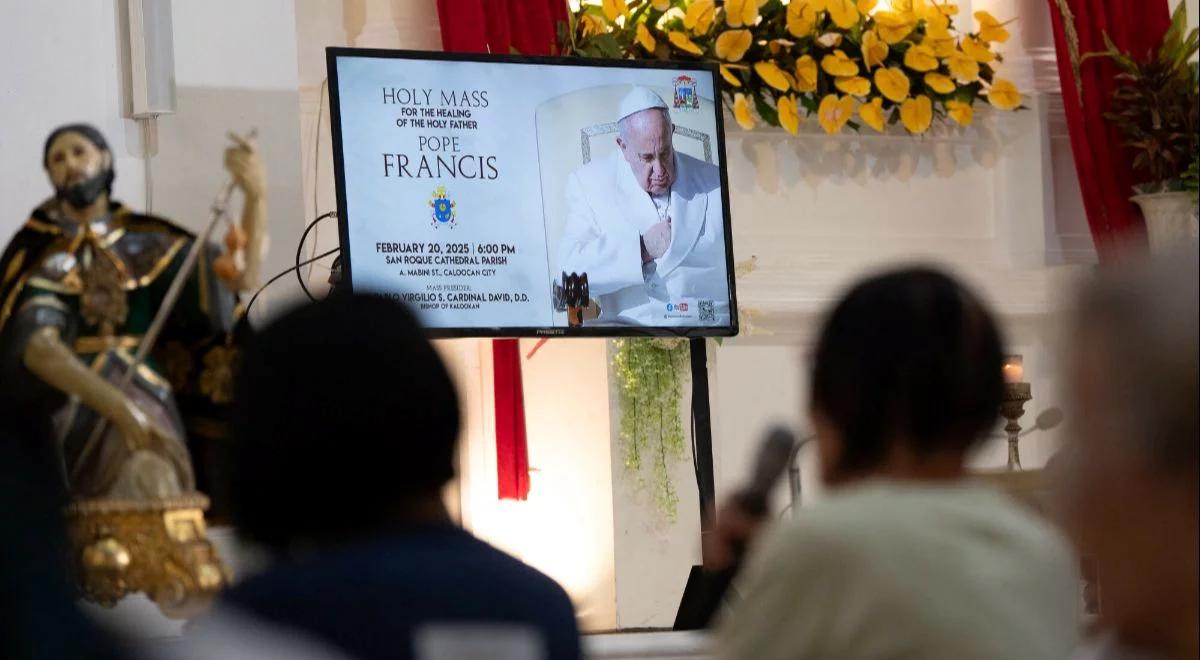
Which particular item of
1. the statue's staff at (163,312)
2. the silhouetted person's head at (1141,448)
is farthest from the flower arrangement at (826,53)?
the silhouetted person's head at (1141,448)

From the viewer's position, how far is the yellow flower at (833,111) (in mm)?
5773

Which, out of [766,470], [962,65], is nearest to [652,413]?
[962,65]

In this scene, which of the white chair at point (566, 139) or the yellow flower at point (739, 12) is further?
the yellow flower at point (739, 12)

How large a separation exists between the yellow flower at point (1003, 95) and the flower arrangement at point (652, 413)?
140cm

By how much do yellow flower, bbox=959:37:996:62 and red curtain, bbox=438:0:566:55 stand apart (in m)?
1.39

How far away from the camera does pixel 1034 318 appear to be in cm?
624

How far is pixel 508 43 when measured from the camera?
5359 millimetres

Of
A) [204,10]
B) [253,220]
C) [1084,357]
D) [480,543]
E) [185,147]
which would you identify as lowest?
[480,543]

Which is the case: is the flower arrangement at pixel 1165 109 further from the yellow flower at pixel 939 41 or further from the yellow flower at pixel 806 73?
the yellow flower at pixel 806 73

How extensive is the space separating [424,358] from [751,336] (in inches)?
172

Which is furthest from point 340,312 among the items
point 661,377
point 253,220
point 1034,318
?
point 1034,318

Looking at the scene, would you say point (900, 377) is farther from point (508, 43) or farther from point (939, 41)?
point (939, 41)

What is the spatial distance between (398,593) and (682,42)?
13.7ft

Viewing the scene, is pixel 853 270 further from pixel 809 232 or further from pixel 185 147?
pixel 185 147
